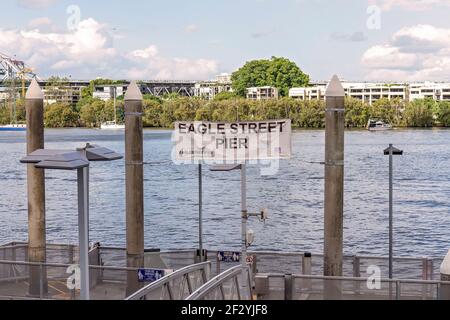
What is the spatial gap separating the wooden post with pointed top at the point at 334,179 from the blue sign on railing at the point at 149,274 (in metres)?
3.44

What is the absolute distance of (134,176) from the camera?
17.4 metres

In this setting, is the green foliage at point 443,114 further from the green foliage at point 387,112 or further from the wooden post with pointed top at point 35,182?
the wooden post with pointed top at point 35,182

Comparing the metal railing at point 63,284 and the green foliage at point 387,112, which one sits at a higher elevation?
the green foliage at point 387,112

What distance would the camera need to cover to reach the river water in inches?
1683

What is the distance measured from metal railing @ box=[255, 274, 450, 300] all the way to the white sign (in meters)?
2.35

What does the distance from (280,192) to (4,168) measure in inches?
1433

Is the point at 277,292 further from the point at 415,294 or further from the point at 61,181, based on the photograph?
the point at 61,181

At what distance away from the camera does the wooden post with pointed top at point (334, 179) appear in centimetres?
1603

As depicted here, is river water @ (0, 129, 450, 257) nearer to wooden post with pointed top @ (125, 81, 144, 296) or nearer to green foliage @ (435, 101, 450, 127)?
wooden post with pointed top @ (125, 81, 144, 296)

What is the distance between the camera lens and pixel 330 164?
52.8 feet

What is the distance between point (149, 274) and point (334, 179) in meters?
4.20

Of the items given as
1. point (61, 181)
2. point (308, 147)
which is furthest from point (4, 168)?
point (308, 147)

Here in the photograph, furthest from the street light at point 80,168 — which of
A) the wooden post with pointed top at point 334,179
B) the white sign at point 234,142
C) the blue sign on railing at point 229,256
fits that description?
the blue sign on railing at point 229,256

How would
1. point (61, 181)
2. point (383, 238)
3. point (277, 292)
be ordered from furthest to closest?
1. point (61, 181)
2. point (383, 238)
3. point (277, 292)
